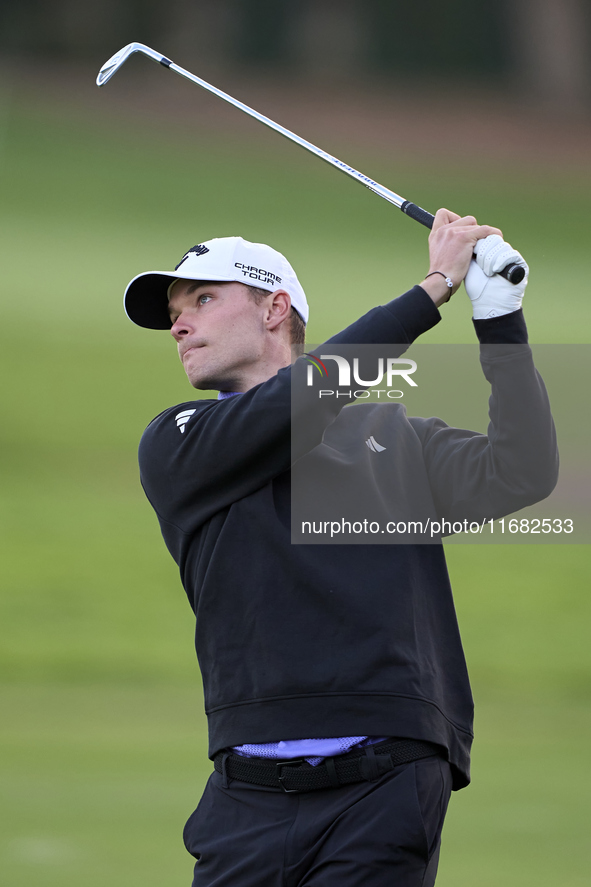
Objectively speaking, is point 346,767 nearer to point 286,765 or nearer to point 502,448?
point 286,765

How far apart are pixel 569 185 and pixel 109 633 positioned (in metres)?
5.85

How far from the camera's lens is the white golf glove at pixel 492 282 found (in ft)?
4.32

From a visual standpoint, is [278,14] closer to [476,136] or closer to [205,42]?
[205,42]

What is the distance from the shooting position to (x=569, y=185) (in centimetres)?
857

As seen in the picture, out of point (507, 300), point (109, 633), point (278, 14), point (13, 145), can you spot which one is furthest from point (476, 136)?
point (507, 300)

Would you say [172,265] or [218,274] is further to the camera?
[172,265]

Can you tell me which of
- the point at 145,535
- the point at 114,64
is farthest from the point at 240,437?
the point at 145,535

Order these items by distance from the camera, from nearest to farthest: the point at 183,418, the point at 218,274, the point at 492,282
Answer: the point at 492,282 < the point at 183,418 < the point at 218,274

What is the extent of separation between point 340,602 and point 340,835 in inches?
10.8

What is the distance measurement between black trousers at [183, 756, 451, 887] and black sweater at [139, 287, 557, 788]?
0.21 feet

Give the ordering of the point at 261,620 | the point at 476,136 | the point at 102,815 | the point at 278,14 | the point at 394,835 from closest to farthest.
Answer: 1. the point at 394,835
2. the point at 261,620
3. the point at 102,815
4. the point at 476,136
5. the point at 278,14

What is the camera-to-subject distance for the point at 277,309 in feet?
5.32

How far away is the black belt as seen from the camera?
122cm

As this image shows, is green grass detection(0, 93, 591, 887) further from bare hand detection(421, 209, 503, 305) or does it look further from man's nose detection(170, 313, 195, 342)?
bare hand detection(421, 209, 503, 305)
